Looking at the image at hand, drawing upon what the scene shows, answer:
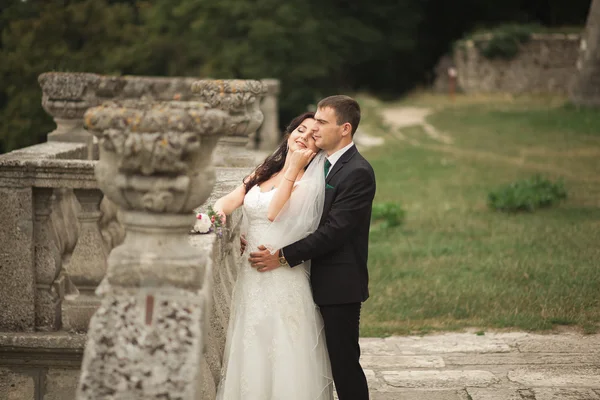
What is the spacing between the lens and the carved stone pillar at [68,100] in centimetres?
820

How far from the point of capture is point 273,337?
4535 mm

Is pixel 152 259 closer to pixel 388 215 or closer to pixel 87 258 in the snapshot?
pixel 87 258

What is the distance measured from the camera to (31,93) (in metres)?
24.2

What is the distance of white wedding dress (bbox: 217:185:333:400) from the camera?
4.49m

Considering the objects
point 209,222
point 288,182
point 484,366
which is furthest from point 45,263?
point 484,366

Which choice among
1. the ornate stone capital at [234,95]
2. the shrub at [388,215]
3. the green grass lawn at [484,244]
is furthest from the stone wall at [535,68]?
the ornate stone capital at [234,95]

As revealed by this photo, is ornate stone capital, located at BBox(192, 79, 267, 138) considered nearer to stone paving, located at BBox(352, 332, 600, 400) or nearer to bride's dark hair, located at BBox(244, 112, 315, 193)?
bride's dark hair, located at BBox(244, 112, 315, 193)

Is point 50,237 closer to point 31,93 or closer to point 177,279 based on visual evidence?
point 177,279

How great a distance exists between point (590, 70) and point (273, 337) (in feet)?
72.0

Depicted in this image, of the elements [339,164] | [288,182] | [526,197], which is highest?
[339,164]

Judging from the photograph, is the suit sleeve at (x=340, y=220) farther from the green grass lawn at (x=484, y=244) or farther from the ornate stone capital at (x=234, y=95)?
the green grass lawn at (x=484, y=244)

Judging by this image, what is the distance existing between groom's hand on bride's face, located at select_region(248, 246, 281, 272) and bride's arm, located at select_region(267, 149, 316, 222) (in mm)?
187

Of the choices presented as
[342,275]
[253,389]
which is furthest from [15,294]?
[342,275]

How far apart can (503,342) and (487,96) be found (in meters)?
24.9
